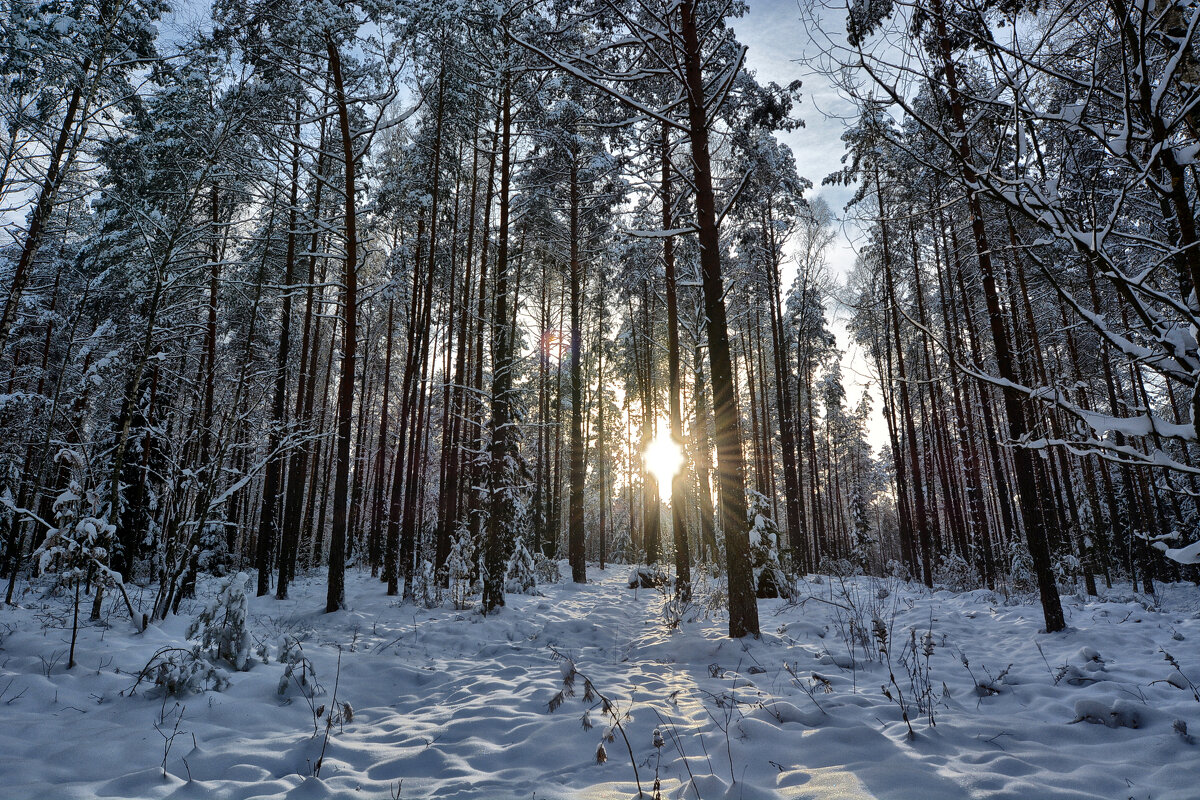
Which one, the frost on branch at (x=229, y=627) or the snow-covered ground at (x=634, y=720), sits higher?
the frost on branch at (x=229, y=627)

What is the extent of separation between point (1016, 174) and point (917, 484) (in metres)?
15.0

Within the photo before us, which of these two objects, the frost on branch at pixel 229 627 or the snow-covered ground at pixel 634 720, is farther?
the frost on branch at pixel 229 627

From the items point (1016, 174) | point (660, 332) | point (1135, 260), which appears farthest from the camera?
point (660, 332)

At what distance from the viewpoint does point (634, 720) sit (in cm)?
364

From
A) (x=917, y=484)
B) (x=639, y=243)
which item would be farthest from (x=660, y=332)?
(x=917, y=484)

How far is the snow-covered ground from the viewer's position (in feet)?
8.79

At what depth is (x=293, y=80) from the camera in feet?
33.7

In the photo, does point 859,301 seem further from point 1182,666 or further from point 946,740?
point 946,740

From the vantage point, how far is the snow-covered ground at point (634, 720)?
2678 millimetres

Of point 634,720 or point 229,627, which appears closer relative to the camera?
point 634,720

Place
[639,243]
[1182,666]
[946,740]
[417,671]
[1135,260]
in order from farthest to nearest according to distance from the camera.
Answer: [639,243] → [1135,260] → [417,671] → [1182,666] → [946,740]

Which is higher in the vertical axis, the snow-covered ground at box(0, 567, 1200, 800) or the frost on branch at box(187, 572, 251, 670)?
the frost on branch at box(187, 572, 251, 670)

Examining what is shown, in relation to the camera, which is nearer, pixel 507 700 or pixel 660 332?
pixel 507 700

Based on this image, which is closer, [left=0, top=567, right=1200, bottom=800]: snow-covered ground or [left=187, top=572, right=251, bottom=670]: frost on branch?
[left=0, top=567, right=1200, bottom=800]: snow-covered ground
